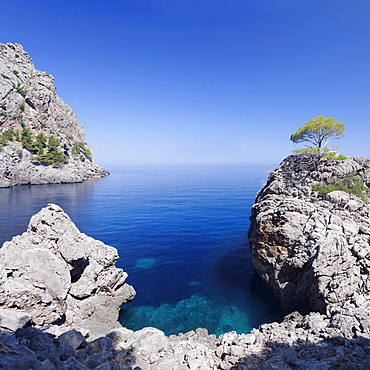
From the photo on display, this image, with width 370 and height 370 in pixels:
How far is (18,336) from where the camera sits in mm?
10797

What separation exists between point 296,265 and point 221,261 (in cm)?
1432

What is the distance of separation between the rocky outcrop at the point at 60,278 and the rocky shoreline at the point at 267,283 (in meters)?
0.09

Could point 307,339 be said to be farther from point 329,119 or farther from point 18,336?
point 329,119

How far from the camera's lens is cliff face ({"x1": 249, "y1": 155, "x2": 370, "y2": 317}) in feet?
59.6

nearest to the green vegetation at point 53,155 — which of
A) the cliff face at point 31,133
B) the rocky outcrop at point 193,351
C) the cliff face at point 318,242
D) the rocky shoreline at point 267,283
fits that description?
the cliff face at point 31,133

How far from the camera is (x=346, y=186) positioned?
29.2 meters

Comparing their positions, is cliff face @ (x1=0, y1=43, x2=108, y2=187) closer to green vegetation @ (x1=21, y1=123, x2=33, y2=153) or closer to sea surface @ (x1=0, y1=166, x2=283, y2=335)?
green vegetation @ (x1=21, y1=123, x2=33, y2=153)

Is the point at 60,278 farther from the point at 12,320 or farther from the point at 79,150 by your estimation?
the point at 79,150

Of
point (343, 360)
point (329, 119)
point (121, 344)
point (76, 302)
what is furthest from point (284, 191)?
point (76, 302)

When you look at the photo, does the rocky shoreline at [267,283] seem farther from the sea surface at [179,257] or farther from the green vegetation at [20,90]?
the green vegetation at [20,90]

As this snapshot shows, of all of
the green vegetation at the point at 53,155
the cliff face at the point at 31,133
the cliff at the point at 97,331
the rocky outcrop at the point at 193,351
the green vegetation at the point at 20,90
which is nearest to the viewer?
the rocky outcrop at the point at 193,351

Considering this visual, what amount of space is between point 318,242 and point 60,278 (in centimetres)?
2493

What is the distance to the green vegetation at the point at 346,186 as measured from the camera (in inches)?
1125

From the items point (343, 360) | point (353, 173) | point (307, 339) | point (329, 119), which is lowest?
point (307, 339)
